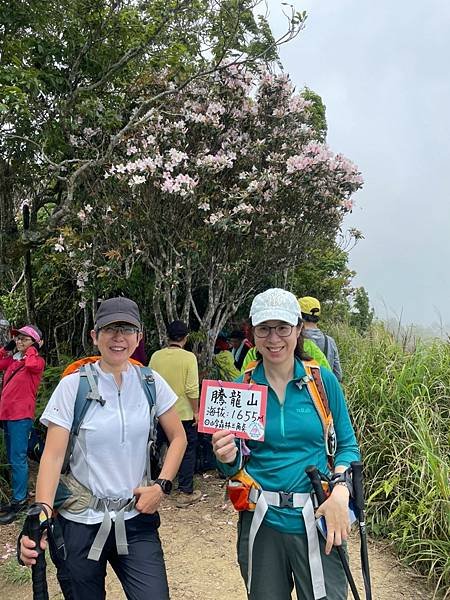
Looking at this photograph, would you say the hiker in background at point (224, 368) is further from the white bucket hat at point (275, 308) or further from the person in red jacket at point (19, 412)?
the white bucket hat at point (275, 308)

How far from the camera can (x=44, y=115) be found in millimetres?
6012

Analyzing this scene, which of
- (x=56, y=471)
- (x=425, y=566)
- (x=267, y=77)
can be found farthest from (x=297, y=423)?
(x=267, y=77)

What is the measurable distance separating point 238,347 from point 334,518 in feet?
17.0

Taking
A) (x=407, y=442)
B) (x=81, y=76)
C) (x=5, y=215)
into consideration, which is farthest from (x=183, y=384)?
(x=81, y=76)

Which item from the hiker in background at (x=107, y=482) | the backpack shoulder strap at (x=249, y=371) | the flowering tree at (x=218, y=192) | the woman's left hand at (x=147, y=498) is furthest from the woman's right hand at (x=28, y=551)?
the flowering tree at (x=218, y=192)

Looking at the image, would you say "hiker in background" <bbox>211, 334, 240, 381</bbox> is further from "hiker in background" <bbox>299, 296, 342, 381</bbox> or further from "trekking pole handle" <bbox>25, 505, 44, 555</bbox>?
"trekking pole handle" <bbox>25, 505, 44, 555</bbox>

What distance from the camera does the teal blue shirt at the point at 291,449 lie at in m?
2.14

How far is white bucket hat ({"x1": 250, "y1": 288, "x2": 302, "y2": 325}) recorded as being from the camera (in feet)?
7.14

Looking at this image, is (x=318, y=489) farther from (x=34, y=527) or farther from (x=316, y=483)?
(x=34, y=527)

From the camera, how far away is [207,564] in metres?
4.14

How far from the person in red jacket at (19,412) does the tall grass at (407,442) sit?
3.28 m

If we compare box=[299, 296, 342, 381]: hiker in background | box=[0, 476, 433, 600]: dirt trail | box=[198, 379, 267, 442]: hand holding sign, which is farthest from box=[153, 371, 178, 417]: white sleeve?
box=[299, 296, 342, 381]: hiker in background

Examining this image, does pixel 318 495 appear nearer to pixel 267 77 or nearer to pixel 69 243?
pixel 69 243

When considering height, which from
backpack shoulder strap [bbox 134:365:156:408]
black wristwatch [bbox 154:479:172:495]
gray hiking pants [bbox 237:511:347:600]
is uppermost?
backpack shoulder strap [bbox 134:365:156:408]
